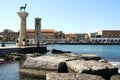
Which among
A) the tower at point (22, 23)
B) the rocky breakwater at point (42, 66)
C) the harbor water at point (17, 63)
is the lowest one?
the harbor water at point (17, 63)

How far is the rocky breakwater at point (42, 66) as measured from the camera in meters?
18.2

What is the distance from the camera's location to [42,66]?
739 inches

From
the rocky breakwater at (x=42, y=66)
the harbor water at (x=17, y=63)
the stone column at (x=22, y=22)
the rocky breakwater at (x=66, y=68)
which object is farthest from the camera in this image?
the stone column at (x=22, y=22)

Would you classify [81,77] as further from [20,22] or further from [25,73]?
[20,22]

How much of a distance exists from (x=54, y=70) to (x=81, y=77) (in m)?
5.33

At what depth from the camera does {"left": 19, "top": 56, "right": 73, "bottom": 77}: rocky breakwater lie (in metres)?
18.2

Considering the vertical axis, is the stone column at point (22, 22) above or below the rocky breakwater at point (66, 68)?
above

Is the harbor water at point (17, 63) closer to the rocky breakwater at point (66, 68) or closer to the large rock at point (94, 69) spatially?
the rocky breakwater at point (66, 68)

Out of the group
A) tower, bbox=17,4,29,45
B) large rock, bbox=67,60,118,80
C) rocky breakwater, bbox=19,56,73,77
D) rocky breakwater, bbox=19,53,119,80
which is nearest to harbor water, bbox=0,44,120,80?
rocky breakwater, bbox=19,56,73,77

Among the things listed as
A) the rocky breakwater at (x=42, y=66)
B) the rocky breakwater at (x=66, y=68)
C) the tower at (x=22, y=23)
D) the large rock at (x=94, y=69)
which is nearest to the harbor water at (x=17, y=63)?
the rocky breakwater at (x=42, y=66)

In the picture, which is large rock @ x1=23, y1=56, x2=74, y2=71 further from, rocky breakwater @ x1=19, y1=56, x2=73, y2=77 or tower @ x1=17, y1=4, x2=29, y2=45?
tower @ x1=17, y1=4, x2=29, y2=45

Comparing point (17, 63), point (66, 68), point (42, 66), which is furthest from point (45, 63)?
point (17, 63)

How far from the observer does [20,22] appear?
6544 centimetres

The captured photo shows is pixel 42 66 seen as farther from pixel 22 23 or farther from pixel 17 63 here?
pixel 22 23
